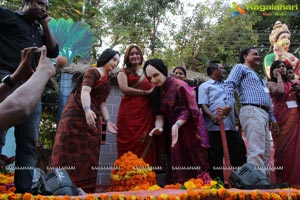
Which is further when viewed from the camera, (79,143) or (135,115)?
(135,115)

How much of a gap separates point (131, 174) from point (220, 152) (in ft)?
3.55

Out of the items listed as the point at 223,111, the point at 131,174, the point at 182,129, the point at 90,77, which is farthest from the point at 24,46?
the point at 223,111

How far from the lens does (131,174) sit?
13.9 ft

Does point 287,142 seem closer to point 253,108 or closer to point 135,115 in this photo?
point 253,108

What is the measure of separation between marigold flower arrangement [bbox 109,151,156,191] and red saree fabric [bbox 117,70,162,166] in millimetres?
239

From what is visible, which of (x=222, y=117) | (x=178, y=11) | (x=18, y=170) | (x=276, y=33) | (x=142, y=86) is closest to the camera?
(x=18, y=170)

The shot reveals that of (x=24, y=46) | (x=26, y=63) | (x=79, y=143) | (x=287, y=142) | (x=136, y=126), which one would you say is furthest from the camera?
(x=287, y=142)

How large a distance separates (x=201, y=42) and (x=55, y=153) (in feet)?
46.7

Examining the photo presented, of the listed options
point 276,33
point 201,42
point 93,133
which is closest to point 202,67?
point 201,42

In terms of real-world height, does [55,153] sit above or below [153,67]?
below

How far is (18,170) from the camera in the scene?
9.61 ft

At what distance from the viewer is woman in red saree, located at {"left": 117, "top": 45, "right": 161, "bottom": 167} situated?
464cm

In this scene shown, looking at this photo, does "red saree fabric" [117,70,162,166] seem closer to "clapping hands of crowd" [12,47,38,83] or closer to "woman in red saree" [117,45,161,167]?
"woman in red saree" [117,45,161,167]

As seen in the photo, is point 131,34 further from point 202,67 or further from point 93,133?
point 93,133
